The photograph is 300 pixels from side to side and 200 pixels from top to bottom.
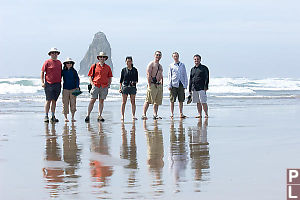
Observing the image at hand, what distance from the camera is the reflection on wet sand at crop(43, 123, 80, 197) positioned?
→ 17.8 ft

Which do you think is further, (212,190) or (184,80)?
(184,80)

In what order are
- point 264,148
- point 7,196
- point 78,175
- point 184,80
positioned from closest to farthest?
point 7,196 < point 78,175 < point 264,148 < point 184,80

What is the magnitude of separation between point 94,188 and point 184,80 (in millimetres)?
9266

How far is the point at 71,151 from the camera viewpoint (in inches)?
317

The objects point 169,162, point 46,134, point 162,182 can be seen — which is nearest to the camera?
point 162,182

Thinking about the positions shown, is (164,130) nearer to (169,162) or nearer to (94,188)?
(169,162)

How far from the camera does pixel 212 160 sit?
6.95m

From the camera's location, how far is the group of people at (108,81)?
1313cm

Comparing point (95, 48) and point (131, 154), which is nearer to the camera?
point (131, 154)

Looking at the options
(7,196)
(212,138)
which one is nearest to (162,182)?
(7,196)

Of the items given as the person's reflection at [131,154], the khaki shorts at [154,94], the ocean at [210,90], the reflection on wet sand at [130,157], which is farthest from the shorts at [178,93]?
the ocean at [210,90]

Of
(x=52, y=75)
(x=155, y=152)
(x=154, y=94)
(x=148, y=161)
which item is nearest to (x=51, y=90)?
(x=52, y=75)

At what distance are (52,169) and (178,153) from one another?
6.32ft

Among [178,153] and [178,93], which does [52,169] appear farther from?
[178,93]
